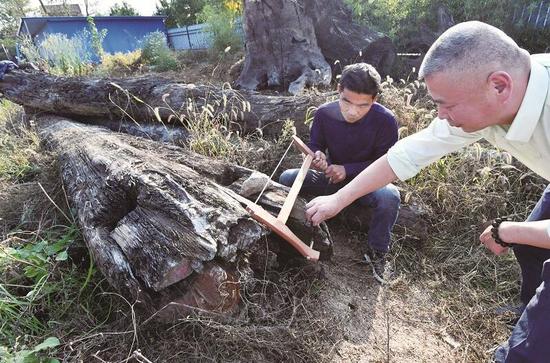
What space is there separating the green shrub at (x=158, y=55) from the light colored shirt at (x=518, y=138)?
8.72 m

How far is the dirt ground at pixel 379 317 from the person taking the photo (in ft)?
5.99

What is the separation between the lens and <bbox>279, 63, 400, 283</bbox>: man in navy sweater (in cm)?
229

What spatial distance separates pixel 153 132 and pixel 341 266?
234 centimetres

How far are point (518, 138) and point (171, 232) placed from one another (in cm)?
144

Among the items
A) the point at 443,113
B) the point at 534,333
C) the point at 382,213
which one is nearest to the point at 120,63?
the point at 382,213

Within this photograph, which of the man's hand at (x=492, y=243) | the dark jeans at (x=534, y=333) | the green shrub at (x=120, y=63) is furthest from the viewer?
the green shrub at (x=120, y=63)

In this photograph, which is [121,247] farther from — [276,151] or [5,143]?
[5,143]

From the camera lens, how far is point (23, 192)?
9.92 feet

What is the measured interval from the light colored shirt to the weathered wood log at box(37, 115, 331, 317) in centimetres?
62

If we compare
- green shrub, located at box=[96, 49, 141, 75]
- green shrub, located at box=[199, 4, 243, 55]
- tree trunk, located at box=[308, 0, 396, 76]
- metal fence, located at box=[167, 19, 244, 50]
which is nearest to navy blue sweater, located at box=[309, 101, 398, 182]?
tree trunk, located at box=[308, 0, 396, 76]

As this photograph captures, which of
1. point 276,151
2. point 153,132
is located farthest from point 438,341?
point 153,132

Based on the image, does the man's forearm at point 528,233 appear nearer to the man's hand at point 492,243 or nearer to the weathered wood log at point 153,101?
the man's hand at point 492,243

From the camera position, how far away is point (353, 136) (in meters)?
2.62

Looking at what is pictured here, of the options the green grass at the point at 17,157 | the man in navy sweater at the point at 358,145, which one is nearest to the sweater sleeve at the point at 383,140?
the man in navy sweater at the point at 358,145
